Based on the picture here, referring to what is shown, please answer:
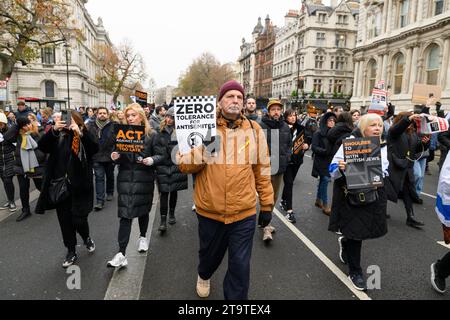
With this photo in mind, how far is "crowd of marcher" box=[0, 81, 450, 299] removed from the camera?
114 inches

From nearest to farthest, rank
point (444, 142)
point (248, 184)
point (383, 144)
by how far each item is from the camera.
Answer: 1. point (248, 184)
2. point (383, 144)
3. point (444, 142)

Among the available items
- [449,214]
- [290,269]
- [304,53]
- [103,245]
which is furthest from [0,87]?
[304,53]

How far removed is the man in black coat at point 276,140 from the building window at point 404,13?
101ft

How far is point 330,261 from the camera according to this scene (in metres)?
4.26

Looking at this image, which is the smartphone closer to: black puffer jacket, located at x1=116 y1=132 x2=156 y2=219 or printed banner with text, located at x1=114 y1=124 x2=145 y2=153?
printed banner with text, located at x1=114 y1=124 x2=145 y2=153

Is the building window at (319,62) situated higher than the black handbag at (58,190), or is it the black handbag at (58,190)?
the building window at (319,62)

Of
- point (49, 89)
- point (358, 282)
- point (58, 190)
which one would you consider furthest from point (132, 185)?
point (49, 89)

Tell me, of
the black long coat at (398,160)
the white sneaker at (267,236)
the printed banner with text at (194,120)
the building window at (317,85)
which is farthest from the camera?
the building window at (317,85)

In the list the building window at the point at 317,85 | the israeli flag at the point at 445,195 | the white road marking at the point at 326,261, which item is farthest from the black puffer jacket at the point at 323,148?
the building window at the point at 317,85

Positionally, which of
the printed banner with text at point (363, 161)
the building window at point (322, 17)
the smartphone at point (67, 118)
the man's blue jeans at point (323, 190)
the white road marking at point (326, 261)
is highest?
the building window at point (322, 17)

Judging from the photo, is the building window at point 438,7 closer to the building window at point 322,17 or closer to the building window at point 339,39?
the building window at point 339,39

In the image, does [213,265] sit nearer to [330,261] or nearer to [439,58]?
[330,261]

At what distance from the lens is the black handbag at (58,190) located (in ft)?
12.7

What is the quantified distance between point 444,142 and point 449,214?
3734mm
